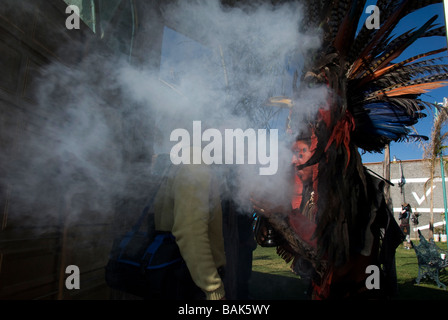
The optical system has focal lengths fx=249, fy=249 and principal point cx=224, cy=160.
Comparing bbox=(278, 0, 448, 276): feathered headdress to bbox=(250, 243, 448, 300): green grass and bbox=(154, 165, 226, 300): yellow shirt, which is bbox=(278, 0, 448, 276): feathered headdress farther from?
bbox=(250, 243, 448, 300): green grass

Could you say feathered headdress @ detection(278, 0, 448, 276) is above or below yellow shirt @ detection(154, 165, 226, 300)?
above

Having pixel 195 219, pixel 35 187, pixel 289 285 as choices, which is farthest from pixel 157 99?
pixel 289 285

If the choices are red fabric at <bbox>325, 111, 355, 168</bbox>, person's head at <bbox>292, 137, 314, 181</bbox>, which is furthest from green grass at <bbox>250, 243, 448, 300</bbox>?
red fabric at <bbox>325, 111, 355, 168</bbox>

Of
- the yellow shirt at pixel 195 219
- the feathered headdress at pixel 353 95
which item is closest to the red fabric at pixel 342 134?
the feathered headdress at pixel 353 95

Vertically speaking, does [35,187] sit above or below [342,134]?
below

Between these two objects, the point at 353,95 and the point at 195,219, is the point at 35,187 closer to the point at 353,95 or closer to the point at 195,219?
the point at 195,219

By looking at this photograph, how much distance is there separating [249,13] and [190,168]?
1.47 m

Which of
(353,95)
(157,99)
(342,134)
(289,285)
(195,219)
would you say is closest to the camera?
(195,219)

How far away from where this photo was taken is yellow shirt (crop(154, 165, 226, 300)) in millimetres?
1332

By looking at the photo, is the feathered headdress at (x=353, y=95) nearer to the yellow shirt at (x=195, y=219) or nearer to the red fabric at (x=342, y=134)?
the red fabric at (x=342, y=134)

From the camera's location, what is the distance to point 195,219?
1.37 meters

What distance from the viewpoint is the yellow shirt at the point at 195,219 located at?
133cm
